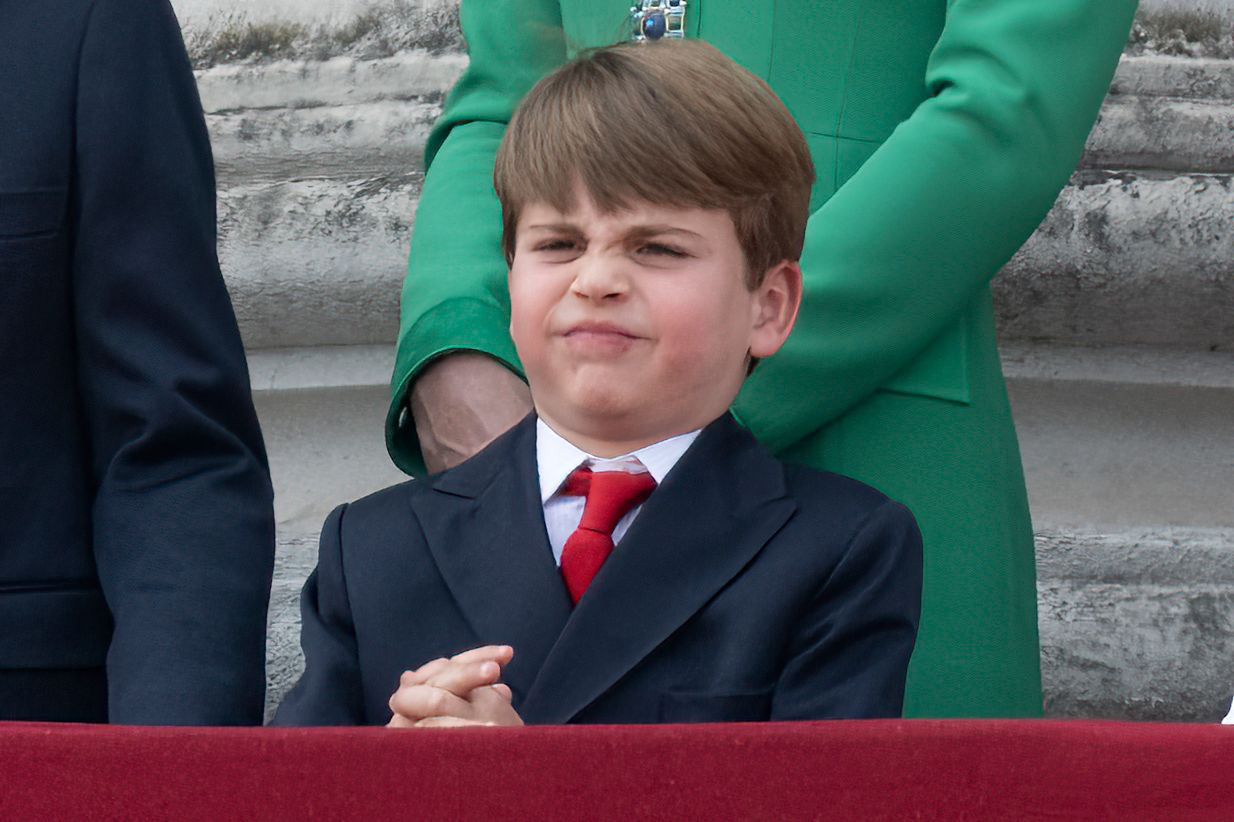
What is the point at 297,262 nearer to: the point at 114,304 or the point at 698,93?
the point at 114,304

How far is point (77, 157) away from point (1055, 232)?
1.15 metres

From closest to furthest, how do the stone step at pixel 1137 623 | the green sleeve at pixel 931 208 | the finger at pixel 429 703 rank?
the finger at pixel 429 703, the green sleeve at pixel 931 208, the stone step at pixel 1137 623

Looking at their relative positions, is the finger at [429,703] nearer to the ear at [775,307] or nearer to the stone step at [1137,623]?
the ear at [775,307]

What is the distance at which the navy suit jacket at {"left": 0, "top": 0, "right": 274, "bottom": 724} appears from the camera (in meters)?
0.88

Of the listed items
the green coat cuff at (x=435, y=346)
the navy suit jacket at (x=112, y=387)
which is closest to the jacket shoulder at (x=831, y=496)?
the green coat cuff at (x=435, y=346)

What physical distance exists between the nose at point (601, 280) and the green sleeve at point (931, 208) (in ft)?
0.60

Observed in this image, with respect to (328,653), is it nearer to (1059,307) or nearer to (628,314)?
(628,314)

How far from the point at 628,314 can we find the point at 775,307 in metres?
0.12

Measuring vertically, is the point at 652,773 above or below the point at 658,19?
below

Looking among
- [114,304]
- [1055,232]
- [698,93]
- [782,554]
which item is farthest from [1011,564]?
[1055,232]

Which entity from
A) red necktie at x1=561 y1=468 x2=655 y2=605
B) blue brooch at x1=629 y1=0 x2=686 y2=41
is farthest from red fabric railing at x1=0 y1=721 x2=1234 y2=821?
blue brooch at x1=629 y1=0 x2=686 y2=41

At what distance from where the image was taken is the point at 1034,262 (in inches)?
67.7

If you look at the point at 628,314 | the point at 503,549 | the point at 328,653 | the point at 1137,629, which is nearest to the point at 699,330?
the point at 628,314

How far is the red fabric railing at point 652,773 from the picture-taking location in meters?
0.52
